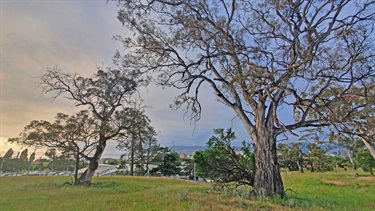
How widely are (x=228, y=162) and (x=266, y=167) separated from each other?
130cm

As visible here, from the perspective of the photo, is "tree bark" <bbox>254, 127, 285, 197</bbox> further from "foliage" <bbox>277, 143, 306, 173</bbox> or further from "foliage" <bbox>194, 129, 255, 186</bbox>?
"foliage" <bbox>277, 143, 306, 173</bbox>

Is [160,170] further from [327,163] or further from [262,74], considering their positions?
[262,74]

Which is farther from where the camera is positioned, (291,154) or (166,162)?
(166,162)

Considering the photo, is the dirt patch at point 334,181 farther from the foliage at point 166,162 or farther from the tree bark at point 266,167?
the foliage at point 166,162

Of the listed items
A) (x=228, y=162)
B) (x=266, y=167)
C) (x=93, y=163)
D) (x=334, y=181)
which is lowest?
(x=334, y=181)

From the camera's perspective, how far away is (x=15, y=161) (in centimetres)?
1214

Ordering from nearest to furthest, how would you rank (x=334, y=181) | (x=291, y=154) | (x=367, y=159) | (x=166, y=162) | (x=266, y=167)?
(x=266, y=167), (x=334, y=181), (x=367, y=159), (x=291, y=154), (x=166, y=162)

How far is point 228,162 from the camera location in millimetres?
7668

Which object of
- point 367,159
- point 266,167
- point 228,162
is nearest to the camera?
point 266,167

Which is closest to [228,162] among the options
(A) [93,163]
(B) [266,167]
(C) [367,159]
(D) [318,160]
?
(B) [266,167]

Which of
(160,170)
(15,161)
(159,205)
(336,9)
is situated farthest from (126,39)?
(160,170)

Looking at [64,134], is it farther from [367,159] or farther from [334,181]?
[367,159]

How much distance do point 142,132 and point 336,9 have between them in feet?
37.1

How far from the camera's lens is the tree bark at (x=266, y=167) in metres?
6.70
